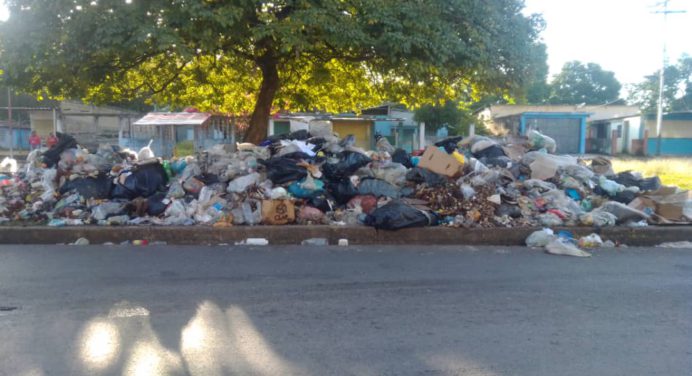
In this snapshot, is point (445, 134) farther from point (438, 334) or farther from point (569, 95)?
point (569, 95)

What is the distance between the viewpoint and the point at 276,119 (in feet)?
83.4

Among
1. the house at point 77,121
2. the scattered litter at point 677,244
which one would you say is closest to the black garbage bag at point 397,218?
the scattered litter at point 677,244

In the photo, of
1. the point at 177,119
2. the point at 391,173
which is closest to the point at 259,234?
the point at 391,173

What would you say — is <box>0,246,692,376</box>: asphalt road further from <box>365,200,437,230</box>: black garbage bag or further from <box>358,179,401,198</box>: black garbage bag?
<box>358,179,401,198</box>: black garbage bag

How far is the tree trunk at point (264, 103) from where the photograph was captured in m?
11.3

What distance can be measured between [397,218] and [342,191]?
50.2 inches

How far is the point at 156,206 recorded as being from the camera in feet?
25.9

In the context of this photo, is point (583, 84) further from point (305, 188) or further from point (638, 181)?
point (305, 188)

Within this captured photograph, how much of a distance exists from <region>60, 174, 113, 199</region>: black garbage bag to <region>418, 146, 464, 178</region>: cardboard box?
4.79 m

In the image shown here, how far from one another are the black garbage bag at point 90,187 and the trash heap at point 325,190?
0.02 m

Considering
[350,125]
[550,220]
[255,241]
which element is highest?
[350,125]

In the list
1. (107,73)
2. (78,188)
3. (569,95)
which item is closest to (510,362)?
(78,188)

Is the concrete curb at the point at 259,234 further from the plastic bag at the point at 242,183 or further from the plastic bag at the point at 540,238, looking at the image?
the plastic bag at the point at 242,183

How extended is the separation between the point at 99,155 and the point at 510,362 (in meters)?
8.22
